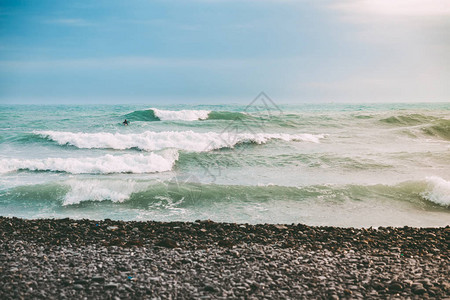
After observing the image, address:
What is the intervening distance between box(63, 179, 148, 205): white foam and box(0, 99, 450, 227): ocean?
0.03 meters

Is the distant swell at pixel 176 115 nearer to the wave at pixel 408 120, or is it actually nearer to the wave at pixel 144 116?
the wave at pixel 144 116

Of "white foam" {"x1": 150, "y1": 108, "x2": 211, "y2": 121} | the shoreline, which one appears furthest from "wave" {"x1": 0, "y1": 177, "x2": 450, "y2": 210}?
"white foam" {"x1": 150, "y1": 108, "x2": 211, "y2": 121}

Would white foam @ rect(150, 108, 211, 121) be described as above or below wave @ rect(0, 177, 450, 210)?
above

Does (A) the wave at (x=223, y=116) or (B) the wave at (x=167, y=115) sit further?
(A) the wave at (x=223, y=116)

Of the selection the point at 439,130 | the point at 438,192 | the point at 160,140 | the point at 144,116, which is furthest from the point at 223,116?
the point at 438,192

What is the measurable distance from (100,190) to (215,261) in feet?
20.4

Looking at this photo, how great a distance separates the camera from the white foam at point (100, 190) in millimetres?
10422

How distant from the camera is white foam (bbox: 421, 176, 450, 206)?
10406 mm

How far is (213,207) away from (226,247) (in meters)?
3.52

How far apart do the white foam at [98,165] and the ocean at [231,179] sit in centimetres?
4

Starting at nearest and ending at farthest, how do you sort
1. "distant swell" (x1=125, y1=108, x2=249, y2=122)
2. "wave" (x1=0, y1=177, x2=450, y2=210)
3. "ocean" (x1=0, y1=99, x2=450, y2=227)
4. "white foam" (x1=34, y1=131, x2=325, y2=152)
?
"ocean" (x1=0, y1=99, x2=450, y2=227), "wave" (x1=0, y1=177, x2=450, y2=210), "white foam" (x1=34, y1=131, x2=325, y2=152), "distant swell" (x1=125, y1=108, x2=249, y2=122)

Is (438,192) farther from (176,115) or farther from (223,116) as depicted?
(176,115)

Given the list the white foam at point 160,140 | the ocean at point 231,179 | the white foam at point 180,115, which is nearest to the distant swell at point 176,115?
the white foam at point 180,115

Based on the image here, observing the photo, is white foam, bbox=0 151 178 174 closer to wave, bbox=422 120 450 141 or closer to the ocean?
the ocean
